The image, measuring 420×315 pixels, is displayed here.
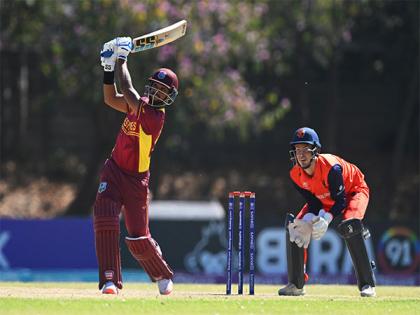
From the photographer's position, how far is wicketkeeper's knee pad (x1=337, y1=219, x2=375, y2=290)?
912cm

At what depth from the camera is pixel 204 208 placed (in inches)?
717

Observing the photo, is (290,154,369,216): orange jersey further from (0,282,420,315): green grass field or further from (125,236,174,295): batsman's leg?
(125,236,174,295): batsman's leg

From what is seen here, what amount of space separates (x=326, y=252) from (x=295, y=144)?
8022 millimetres

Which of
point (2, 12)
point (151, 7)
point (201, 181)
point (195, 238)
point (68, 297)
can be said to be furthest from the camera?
point (201, 181)

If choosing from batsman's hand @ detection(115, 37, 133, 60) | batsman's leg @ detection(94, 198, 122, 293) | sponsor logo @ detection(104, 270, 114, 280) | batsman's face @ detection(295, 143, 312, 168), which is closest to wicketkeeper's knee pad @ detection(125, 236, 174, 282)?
batsman's leg @ detection(94, 198, 122, 293)

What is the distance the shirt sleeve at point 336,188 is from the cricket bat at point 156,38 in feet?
6.17

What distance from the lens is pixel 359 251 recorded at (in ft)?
30.3

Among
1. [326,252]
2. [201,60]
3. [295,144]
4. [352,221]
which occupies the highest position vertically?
[201,60]

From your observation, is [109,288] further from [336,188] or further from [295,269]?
[336,188]

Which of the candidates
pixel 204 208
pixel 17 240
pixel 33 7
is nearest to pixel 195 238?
pixel 204 208

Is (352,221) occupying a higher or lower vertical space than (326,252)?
higher

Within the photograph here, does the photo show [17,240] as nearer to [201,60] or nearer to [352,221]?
[201,60]

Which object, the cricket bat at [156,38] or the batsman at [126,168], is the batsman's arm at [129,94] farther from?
the cricket bat at [156,38]

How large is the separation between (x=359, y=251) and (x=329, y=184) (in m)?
0.66
